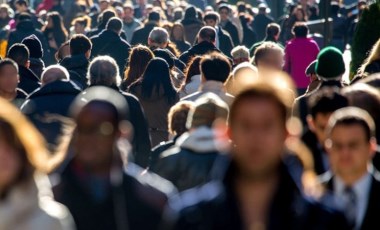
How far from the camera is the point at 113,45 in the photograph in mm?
18641

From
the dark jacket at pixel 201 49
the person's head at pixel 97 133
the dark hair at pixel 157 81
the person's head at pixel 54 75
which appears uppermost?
the person's head at pixel 97 133

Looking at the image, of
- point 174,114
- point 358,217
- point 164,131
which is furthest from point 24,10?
point 358,217

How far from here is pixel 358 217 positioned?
602cm

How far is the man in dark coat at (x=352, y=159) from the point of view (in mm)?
6152

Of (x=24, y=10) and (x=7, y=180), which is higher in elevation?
(x=7, y=180)

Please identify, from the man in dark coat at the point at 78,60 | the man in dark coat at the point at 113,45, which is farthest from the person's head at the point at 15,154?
the man in dark coat at the point at 113,45

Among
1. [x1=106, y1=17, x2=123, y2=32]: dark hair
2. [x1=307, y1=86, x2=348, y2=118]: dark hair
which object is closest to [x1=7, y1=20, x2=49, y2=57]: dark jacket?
[x1=106, y1=17, x2=123, y2=32]: dark hair

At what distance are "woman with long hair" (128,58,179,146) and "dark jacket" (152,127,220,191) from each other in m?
4.54

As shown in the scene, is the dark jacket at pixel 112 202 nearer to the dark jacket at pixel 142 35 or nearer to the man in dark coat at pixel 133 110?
the man in dark coat at pixel 133 110

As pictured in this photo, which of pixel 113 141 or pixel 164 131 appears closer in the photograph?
pixel 113 141

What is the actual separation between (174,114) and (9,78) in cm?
295

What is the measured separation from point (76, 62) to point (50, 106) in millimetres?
4933

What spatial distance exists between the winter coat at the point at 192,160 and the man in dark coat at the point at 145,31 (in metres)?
14.2

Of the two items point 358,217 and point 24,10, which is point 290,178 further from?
point 24,10
